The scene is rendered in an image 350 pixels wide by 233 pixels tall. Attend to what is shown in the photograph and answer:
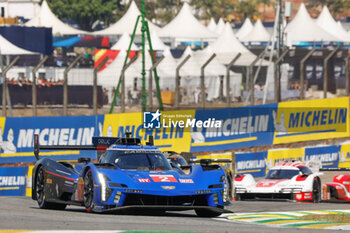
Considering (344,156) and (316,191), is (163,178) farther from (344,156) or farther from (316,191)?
(344,156)

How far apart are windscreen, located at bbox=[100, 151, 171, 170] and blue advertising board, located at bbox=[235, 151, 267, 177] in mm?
12708

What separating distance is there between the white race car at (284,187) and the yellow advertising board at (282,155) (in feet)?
19.3

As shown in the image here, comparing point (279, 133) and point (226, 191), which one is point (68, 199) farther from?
point (279, 133)

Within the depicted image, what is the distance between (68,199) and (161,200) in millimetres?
2172

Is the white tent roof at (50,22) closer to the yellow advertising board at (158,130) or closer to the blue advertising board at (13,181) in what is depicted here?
the yellow advertising board at (158,130)

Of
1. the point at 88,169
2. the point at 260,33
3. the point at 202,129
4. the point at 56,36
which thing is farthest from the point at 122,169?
the point at 260,33

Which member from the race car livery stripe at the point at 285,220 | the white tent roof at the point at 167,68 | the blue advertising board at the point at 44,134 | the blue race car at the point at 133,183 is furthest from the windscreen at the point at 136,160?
the white tent roof at the point at 167,68

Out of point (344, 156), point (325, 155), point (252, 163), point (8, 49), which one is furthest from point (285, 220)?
point (8, 49)

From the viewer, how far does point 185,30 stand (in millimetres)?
60969

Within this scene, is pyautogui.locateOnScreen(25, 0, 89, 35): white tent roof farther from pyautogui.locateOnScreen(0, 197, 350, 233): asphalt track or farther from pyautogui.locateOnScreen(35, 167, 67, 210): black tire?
pyautogui.locateOnScreen(0, 197, 350, 233): asphalt track

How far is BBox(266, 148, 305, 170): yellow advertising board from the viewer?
90.5 feet

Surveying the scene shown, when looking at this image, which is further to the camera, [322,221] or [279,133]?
[279,133]

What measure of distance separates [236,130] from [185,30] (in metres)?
33.2

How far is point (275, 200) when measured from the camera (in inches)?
816
